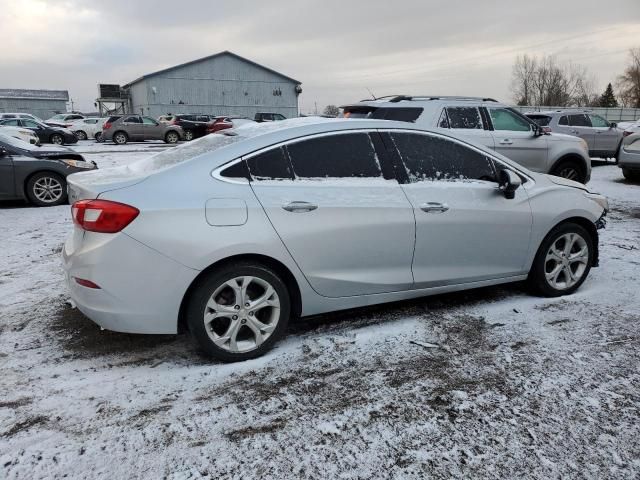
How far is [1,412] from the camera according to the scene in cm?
265

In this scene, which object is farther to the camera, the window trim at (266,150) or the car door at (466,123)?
the car door at (466,123)

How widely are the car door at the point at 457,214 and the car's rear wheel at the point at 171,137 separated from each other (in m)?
25.4

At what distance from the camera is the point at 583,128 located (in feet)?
48.8

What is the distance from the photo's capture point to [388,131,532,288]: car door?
11.9 ft

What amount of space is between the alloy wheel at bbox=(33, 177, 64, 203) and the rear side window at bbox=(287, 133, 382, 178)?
22.4 feet

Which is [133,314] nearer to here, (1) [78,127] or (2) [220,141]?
(2) [220,141]

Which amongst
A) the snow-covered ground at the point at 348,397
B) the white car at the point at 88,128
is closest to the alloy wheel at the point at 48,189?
the snow-covered ground at the point at 348,397

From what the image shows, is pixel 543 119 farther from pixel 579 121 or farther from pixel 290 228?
pixel 290 228

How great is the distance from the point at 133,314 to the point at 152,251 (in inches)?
16.4

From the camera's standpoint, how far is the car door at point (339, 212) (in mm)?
3182

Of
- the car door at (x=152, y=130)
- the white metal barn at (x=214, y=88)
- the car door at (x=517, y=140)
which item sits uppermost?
the white metal barn at (x=214, y=88)

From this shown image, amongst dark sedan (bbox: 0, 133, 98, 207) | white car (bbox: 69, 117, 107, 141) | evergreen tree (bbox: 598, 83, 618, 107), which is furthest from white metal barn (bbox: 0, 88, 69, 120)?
evergreen tree (bbox: 598, 83, 618, 107)

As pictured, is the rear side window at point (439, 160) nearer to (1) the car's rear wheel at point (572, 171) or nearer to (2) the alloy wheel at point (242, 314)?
(2) the alloy wheel at point (242, 314)

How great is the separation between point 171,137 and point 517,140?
73.1 feet
